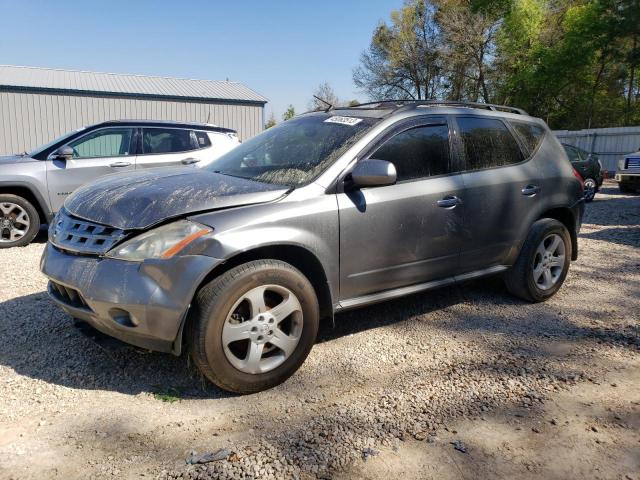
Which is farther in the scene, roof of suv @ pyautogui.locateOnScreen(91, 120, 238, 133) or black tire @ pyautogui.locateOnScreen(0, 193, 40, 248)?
roof of suv @ pyautogui.locateOnScreen(91, 120, 238, 133)

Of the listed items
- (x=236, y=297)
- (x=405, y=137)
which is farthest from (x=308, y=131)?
(x=236, y=297)

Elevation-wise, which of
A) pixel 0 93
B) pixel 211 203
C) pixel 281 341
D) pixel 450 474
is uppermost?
pixel 0 93

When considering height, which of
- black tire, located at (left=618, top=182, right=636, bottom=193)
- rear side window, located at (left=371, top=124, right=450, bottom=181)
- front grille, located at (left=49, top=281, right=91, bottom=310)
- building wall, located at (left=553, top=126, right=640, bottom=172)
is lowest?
front grille, located at (left=49, top=281, right=91, bottom=310)

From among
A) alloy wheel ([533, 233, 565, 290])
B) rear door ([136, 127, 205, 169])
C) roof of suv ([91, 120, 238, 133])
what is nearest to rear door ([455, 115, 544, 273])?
alloy wheel ([533, 233, 565, 290])

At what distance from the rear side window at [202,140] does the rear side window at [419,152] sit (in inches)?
186

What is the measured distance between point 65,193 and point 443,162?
5.22 metres

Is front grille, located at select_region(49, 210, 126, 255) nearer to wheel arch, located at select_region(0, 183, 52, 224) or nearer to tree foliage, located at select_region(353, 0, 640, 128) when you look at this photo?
wheel arch, located at select_region(0, 183, 52, 224)

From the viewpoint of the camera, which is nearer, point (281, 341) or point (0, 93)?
point (281, 341)

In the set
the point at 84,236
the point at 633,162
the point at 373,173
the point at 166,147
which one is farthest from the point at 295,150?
the point at 633,162

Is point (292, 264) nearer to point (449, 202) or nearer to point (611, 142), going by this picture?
point (449, 202)

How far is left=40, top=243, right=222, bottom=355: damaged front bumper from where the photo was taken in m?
2.62

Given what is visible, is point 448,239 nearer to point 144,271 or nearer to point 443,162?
point 443,162

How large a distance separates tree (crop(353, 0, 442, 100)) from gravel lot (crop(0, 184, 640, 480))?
33666mm

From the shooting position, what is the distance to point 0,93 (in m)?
21.3
